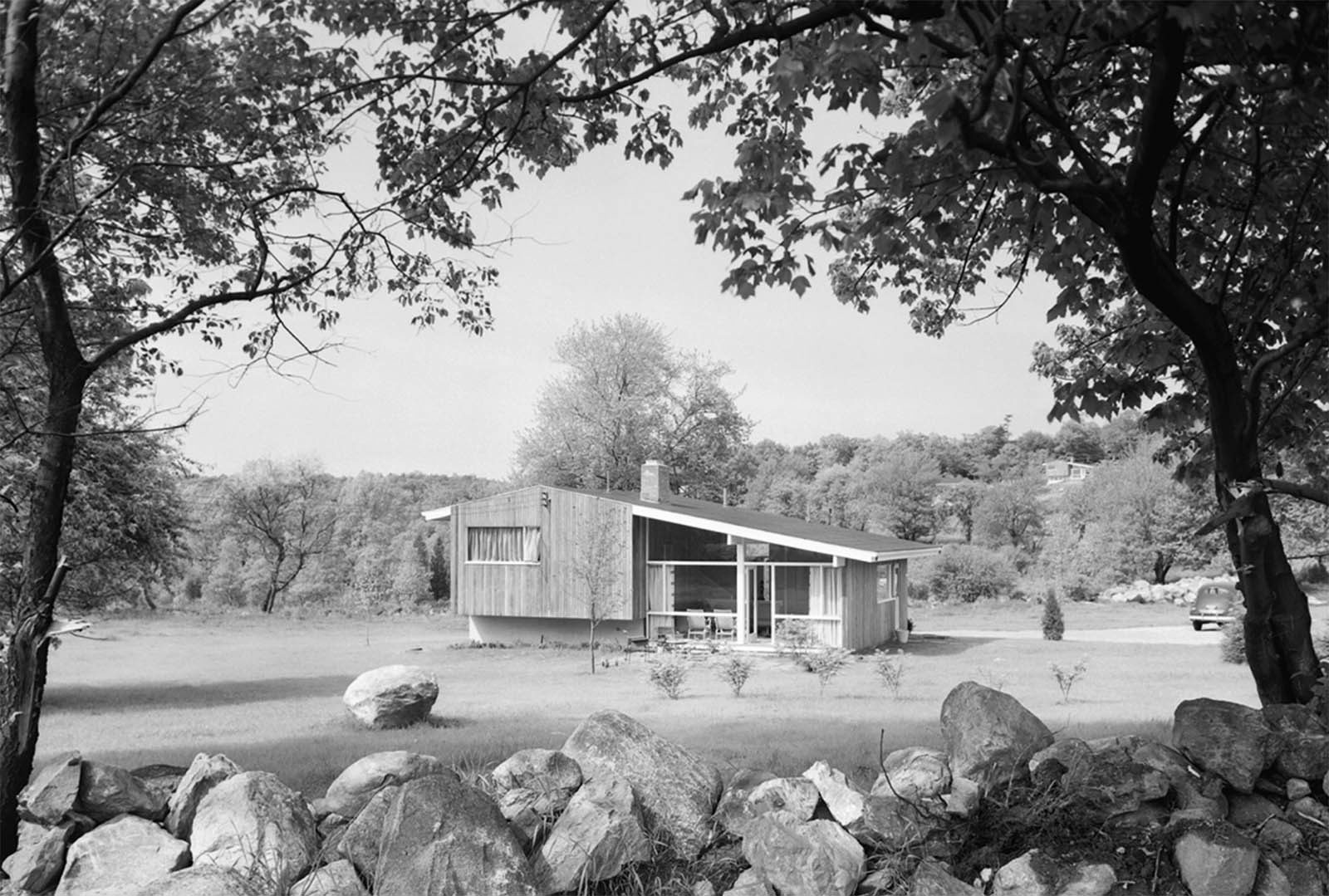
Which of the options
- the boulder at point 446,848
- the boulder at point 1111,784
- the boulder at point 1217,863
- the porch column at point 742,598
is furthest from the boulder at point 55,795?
the porch column at point 742,598

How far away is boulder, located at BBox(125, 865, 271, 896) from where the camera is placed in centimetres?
375

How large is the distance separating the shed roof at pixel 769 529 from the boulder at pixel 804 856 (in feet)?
58.0

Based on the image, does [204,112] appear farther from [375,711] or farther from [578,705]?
[578,705]

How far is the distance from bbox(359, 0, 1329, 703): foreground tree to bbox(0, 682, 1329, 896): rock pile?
1.08 metres

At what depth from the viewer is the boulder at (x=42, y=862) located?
4.30 meters

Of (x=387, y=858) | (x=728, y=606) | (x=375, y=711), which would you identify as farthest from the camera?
(x=728, y=606)

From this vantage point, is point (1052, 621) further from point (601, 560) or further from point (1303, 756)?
point (1303, 756)

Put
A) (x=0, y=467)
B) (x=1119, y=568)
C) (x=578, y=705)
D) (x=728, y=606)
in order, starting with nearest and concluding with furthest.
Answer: (x=0, y=467) < (x=578, y=705) < (x=728, y=606) < (x=1119, y=568)

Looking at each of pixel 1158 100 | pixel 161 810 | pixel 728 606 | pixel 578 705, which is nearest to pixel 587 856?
pixel 161 810

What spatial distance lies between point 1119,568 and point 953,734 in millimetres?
41291

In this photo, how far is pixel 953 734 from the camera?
4.38 m

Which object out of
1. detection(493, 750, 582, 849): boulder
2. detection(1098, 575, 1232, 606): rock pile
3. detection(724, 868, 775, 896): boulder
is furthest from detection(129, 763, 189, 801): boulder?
detection(1098, 575, 1232, 606): rock pile

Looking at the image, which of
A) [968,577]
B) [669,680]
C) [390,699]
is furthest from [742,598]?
[968,577]

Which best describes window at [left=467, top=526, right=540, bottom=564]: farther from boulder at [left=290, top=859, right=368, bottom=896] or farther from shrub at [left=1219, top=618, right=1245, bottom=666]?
boulder at [left=290, top=859, right=368, bottom=896]
